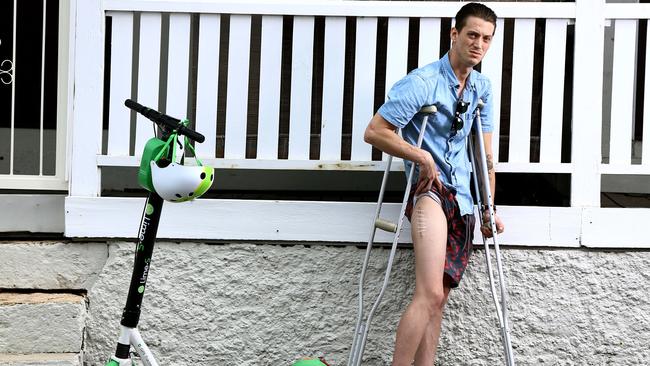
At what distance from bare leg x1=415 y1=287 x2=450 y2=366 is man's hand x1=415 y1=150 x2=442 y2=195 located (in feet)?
2.26

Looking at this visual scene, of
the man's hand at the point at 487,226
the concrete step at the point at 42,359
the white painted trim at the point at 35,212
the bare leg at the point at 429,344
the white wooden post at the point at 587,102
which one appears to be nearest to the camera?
the bare leg at the point at 429,344

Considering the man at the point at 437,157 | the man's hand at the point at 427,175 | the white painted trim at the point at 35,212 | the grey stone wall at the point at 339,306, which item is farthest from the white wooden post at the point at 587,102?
the white painted trim at the point at 35,212

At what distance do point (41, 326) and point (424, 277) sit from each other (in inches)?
A: 89.3

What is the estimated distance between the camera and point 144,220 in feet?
15.7

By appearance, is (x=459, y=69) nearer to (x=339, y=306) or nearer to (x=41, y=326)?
(x=339, y=306)

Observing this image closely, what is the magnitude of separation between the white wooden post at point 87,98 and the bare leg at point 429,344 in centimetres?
209

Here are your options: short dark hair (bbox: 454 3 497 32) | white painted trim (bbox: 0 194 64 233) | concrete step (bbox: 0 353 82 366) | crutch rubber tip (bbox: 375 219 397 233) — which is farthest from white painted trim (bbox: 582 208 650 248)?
white painted trim (bbox: 0 194 64 233)

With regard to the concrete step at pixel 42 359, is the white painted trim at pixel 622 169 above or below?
above

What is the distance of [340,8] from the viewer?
6.44 m

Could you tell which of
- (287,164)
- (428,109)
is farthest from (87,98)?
(428,109)

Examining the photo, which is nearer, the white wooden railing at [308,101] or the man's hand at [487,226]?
the man's hand at [487,226]

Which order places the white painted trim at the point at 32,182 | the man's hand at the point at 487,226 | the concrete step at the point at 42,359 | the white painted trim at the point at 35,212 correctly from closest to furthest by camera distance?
the man's hand at the point at 487,226
the concrete step at the point at 42,359
the white painted trim at the point at 32,182
the white painted trim at the point at 35,212

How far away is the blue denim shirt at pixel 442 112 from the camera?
5.66m

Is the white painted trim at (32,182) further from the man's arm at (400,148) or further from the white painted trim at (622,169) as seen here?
the white painted trim at (622,169)
